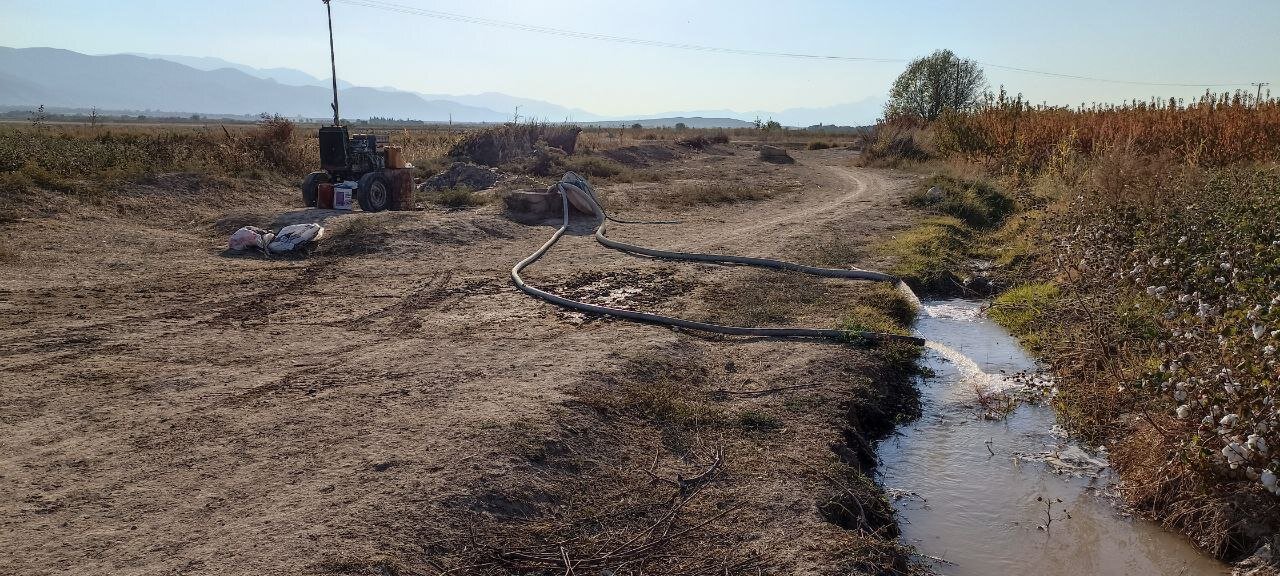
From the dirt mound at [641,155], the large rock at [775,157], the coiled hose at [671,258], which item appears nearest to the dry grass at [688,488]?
the coiled hose at [671,258]

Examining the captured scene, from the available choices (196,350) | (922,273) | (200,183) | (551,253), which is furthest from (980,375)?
(200,183)

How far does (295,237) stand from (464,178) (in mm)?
9974

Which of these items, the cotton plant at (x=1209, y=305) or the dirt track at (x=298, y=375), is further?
the cotton plant at (x=1209, y=305)

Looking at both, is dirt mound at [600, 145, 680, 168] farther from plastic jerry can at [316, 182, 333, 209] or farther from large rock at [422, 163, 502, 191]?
plastic jerry can at [316, 182, 333, 209]

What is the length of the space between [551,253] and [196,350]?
17.8 ft

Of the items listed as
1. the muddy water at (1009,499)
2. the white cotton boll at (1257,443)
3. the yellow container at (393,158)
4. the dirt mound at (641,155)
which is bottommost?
the muddy water at (1009,499)

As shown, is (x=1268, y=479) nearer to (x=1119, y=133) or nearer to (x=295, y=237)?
(x=295, y=237)

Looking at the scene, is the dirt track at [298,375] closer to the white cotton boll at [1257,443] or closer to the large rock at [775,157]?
the white cotton boll at [1257,443]

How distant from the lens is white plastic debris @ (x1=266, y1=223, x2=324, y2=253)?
1112 centimetres

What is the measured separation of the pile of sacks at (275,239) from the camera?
11.1m

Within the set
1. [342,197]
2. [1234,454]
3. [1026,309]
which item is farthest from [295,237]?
[1234,454]

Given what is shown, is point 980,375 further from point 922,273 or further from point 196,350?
point 196,350

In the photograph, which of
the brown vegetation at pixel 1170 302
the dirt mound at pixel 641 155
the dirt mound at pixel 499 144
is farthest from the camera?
the dirt mound at pixel 641 155

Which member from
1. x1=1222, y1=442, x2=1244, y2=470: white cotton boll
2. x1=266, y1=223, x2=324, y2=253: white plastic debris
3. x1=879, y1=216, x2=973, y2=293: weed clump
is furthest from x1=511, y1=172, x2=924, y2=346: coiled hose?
x1=1222, y1=442, x2=1244, y2=470: white cotton boll
